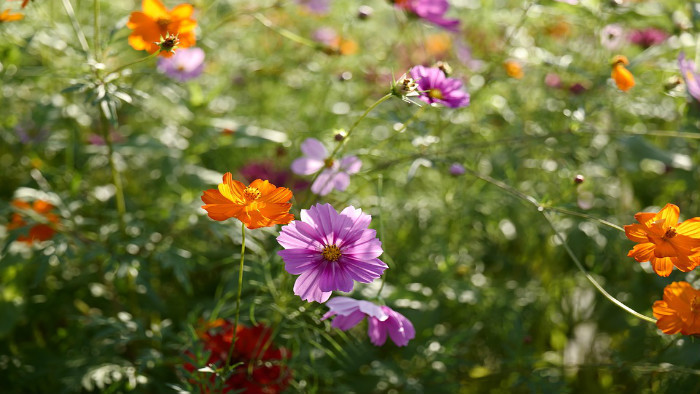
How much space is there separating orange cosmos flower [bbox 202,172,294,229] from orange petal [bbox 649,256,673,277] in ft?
1.72

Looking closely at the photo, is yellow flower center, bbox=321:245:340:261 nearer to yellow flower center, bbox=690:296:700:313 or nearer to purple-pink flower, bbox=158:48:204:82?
yellow flower center, bbox=690:296:700:313

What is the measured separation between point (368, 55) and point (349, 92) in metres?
0.13

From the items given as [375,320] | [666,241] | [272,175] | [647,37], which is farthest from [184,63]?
[647,37]

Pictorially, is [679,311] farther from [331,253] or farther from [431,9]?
[431,9]

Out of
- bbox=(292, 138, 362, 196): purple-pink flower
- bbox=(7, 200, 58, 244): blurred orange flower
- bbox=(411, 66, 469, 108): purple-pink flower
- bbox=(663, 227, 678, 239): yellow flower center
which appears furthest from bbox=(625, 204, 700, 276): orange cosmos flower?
bbox=(7, 200, 58, 244): blurred orange flower

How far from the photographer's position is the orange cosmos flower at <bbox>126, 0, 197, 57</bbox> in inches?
38.9

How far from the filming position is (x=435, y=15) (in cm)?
126

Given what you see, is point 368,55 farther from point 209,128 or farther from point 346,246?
point 346,246

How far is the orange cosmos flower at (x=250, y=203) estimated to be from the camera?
0.75 metres

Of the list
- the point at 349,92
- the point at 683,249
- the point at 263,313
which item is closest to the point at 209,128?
the point at 349,92

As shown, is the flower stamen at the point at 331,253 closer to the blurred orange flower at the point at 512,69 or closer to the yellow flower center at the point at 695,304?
the yellow flower center at the point at 695,304

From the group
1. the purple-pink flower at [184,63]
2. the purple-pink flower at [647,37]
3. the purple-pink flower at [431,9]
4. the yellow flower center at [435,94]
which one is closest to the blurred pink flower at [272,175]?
the purple-pink flower at [184,63]

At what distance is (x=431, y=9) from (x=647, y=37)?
2.83 ft

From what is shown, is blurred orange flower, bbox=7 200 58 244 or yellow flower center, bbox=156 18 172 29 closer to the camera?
yellow flower center, bbox=156 18 172 29
